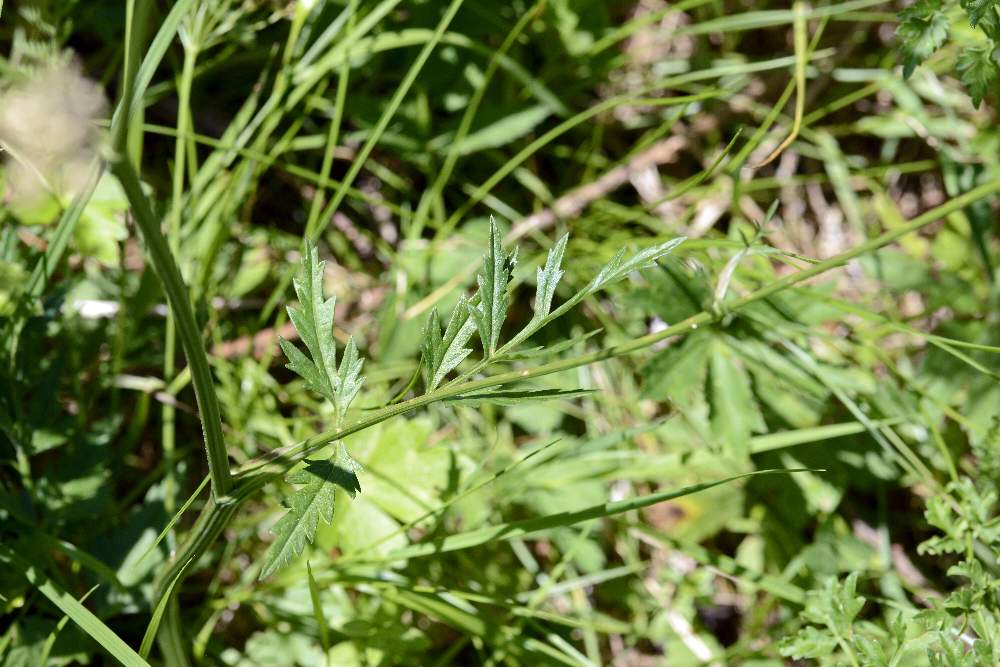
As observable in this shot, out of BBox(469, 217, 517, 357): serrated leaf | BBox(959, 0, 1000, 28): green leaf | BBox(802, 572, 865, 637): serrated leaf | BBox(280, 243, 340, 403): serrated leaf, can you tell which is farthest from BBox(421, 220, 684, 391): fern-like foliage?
BBox(802, 572, 865, 637): serrated leaf

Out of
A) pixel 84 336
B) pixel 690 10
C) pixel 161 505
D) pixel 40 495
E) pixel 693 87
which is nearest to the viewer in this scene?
pixel 40 495

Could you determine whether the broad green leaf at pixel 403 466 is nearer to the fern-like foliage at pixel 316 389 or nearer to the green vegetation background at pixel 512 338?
the green vegetation background at pixel 512 338

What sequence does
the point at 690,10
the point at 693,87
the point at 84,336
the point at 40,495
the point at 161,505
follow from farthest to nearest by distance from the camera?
the point at 690,10
the point at 693,87
the point at 84,336
the point at 161,505
the point at 40,495

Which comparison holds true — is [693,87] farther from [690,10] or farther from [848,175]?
[848,175]

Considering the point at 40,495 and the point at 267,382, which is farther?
the point at 267,382

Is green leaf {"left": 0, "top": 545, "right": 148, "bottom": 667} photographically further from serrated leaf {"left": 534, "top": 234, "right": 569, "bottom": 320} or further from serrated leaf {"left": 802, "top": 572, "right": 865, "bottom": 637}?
serrated leaf {"left": 802, "top": 572, "right": 865, "bottom": 637}

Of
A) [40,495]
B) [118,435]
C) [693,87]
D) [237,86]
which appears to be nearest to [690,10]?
[693,87]

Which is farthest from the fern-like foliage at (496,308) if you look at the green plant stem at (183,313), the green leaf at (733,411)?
the green leaf at (733,411)
